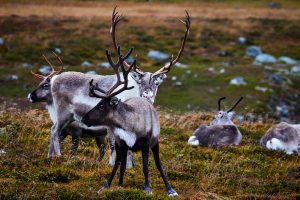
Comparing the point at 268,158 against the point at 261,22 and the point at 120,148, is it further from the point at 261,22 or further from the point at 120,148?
the point at 261,22

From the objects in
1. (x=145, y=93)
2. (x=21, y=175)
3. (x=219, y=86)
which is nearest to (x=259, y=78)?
(x=219, y=86)

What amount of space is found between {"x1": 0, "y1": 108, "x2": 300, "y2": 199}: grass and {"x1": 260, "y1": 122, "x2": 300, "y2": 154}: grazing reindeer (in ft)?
1.19

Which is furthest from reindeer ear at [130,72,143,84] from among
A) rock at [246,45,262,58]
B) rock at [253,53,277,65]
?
rock at [246,45,262,58]

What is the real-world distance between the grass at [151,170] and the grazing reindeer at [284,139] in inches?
14.3

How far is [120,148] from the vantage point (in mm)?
9805

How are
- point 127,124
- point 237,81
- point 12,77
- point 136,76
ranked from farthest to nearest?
point 237,81
point 12,77
point 136,76
point 127,124

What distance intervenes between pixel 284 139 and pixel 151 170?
14.2 feet

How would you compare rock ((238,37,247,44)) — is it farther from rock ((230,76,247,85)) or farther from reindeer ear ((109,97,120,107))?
reindeer ear ((109,97,120,107))

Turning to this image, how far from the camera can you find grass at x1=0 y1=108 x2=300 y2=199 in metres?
9.95

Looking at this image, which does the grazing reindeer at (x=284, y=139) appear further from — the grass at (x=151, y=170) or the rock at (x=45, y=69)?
the rock at (x=45, y=69)

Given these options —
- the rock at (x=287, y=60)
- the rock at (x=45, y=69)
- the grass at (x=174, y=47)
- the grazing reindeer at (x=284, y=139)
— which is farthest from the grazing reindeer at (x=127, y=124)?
the rock at (x=287, y=60)

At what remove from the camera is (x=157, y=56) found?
3872cm

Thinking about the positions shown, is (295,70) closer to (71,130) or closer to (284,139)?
(284,139)

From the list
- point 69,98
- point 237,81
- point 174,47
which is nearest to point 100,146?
point 69,98
